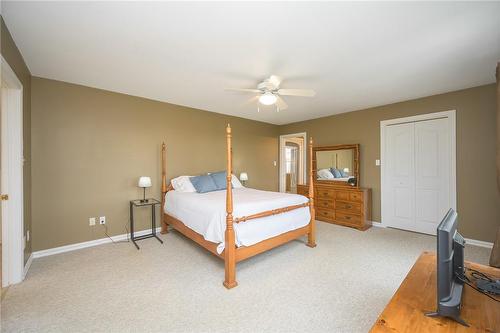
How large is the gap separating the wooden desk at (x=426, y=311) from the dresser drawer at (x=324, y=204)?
339 cm

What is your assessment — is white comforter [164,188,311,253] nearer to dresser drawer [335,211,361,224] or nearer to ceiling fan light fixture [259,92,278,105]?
ceiling fan light fixture [259,92,278,105]

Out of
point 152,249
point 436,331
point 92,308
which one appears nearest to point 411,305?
point 436,331

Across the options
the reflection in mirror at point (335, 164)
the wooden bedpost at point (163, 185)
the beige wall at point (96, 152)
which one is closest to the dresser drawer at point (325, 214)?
the reflection in mirror at point (335, 164)

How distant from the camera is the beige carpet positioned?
1.71m

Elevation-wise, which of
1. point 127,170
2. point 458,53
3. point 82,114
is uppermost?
point 458,53

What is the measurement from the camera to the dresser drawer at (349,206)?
4.16 metres

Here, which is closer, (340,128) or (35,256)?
(35,256)

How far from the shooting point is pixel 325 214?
4688mm

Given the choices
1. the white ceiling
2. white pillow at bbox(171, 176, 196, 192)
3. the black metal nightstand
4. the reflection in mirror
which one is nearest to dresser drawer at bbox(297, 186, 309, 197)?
the reflection in mirror

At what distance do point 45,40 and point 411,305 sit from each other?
137 inches

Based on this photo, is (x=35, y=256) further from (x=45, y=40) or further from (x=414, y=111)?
(x=414, y=111)

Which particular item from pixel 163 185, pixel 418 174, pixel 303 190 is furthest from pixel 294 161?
pixel 163 185

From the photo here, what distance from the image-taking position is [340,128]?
15.9 feet

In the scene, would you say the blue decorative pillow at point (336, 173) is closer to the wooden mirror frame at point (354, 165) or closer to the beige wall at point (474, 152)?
the wooden mirror frame at point (354, 165)
